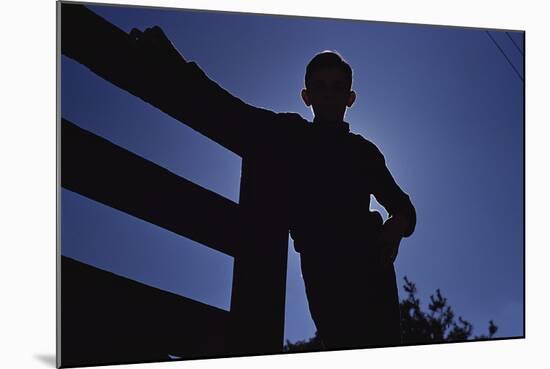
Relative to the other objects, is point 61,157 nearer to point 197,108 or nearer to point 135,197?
point 135,197

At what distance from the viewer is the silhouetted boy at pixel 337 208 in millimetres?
7125

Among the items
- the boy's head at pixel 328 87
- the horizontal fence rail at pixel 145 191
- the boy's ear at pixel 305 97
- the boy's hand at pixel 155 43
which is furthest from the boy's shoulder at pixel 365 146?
the boy's hand at pixel 155 43

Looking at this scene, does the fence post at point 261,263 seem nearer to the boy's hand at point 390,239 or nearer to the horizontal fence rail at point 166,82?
the horizontal fence rail at point 166,82

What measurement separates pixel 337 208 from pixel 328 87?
2.87 feet

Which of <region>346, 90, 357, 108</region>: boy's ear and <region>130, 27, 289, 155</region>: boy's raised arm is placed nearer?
<region>130, 27, 289, 155</region>: boy's raised arm

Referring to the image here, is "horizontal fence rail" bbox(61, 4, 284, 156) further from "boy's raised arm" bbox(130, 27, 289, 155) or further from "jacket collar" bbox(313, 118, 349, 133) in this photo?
"jacket collar" bbox(313, 118, 349, 133)

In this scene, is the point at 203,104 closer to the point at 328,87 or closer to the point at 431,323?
the point at 328,87

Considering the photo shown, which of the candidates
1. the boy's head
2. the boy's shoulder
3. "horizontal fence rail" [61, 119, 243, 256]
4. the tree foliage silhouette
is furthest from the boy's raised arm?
the tree foliage silhouette

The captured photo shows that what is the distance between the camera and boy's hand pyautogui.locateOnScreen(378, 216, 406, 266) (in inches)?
291

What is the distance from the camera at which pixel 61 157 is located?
21.2ft

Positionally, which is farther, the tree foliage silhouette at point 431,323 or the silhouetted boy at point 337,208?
the tree foliage silhouette at point 431,323

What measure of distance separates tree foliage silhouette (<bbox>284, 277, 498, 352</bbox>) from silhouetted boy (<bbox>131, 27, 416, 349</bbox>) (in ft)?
0.29

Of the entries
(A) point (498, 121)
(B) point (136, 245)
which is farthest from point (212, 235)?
(A) point (498, 121)

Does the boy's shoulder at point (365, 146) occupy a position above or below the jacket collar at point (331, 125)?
below
